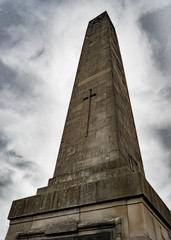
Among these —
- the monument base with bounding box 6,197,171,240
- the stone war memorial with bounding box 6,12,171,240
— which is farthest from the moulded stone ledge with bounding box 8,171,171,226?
the monument base with bounding box 6,197,171,240

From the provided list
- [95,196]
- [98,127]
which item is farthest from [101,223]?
[98,127]

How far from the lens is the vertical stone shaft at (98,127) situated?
640 cm

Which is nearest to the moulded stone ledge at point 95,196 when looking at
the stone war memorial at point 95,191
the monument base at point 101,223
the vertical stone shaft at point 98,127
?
the stone war memorial at point 95,191

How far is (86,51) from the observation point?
1188cm

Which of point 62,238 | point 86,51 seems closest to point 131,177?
point 62,238

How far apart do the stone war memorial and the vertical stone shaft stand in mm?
24

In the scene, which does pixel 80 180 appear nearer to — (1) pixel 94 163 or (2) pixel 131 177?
(1) pixel 94 163

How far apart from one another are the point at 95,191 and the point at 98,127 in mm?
2648

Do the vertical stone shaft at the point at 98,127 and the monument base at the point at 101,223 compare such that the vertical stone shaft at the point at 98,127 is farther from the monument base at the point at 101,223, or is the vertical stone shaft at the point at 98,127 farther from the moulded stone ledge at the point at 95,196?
the monument base at the point at 101,223

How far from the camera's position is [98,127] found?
283 inches

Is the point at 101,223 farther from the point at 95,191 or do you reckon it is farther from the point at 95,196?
the point at 95,191

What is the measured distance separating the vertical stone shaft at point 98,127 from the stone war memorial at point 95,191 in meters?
0.02

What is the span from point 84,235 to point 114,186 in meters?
1.22

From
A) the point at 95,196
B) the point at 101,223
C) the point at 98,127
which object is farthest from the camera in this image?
the point at 98,127
